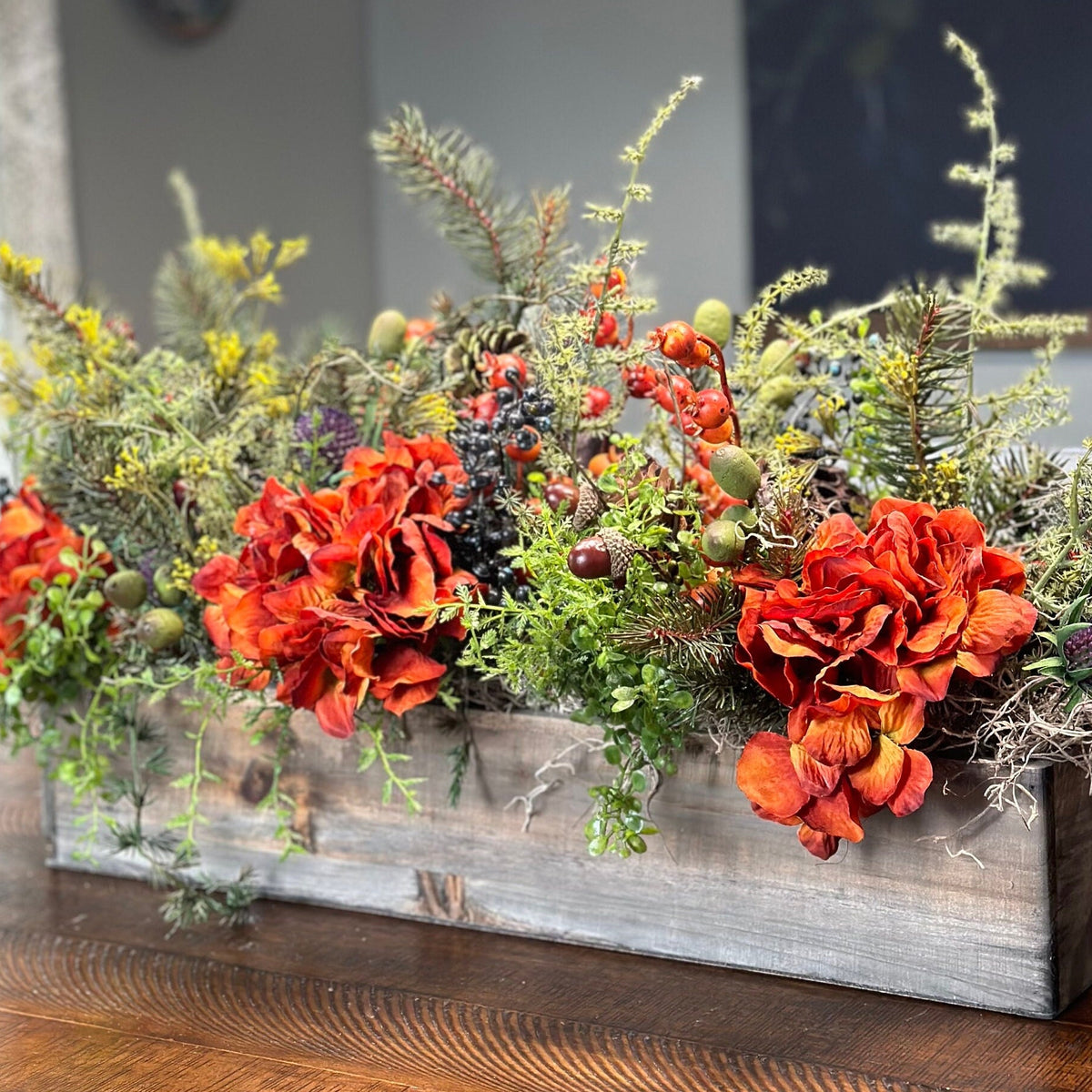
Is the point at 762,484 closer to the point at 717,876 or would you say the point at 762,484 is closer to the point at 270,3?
the point at 717,876

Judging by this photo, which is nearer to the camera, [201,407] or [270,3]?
[201,407]

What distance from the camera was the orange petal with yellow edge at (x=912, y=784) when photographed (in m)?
0.55

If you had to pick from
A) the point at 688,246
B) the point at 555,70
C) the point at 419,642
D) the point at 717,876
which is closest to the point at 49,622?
the point at 419,642

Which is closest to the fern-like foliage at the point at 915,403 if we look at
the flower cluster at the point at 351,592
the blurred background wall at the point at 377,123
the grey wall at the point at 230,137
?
the flower cluster at the point at 351,592

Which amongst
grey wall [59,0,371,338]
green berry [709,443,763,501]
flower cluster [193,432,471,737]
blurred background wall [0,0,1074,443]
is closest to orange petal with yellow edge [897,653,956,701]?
green berry [709,443,763,501]

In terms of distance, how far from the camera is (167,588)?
0.79 m

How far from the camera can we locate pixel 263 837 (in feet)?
2.60

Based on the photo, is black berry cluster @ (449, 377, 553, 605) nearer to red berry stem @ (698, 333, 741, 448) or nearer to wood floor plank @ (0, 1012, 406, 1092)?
red berry stem @ (698, 333, 741, 448)

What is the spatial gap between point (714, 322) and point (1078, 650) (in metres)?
0.27

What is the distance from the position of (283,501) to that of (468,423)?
0.11 m

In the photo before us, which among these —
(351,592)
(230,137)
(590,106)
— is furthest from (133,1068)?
(590,106)

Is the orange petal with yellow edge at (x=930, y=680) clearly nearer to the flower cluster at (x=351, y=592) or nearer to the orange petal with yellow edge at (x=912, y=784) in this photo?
the orange petal with yellow edge at (x=912, y=784)

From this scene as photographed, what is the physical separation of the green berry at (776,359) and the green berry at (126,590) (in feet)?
1.23

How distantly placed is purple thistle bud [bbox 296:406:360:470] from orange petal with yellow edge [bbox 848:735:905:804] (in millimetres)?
A: 361
